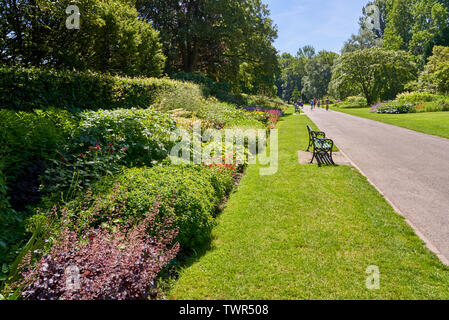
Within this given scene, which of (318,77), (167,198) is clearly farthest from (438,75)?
(318,77)

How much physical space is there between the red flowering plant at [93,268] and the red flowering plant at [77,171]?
2.80 feet

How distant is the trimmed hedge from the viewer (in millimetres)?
6875

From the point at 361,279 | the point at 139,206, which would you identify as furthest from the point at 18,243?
the point at 361,279

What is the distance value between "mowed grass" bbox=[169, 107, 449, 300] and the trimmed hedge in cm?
614

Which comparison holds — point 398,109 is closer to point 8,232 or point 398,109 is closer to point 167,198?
point 167,198

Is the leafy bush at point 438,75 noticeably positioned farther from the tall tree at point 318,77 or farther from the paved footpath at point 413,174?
the tall tree at point 318,77

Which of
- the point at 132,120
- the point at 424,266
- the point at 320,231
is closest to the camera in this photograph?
the point at 424,266

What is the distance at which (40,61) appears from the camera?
10.8m

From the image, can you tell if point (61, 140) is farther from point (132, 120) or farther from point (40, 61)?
point (40, 61)

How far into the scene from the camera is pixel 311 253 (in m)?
3.77

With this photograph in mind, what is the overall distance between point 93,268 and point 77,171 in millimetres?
2226

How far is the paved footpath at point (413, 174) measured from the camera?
4.49 m

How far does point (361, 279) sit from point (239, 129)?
7789mm
